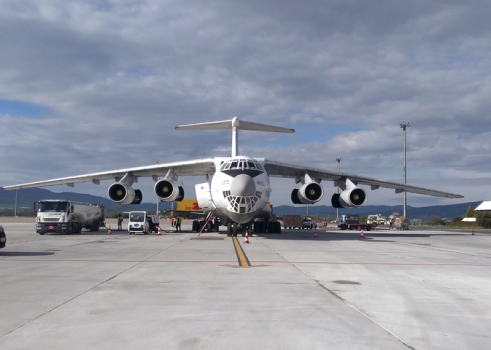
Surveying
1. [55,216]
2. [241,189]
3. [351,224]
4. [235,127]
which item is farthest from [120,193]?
[351,224]

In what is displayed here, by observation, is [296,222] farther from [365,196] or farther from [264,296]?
[264,296]

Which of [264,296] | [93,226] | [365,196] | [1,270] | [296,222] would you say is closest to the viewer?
[264,296]

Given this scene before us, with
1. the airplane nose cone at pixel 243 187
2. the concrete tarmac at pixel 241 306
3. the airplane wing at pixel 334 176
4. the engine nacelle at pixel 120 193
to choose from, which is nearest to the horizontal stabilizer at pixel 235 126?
the airplane wing at pixel 334 176

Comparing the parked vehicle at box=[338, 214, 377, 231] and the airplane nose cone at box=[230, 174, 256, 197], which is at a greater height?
the airplane nose cone at box=[230, 174, 256, 197]

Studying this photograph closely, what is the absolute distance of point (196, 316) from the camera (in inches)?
250

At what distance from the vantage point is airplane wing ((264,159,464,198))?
90.0 ft

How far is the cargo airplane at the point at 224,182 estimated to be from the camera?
23062 mm

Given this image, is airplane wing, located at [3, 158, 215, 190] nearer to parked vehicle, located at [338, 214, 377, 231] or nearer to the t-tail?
the t-tail

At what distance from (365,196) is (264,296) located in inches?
773

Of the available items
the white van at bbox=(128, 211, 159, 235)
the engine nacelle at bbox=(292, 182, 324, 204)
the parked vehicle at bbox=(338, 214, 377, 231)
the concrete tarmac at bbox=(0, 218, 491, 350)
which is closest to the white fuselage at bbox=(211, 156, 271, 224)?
the engine nacelle at bbox=(292, 182, 324, 204)

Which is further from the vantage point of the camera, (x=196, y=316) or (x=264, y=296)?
(x=264, y=296)

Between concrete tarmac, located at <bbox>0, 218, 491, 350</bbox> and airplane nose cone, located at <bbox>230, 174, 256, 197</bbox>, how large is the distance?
8.65 meters

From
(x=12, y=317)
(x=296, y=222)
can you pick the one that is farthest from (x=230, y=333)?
(x=296, y=222)

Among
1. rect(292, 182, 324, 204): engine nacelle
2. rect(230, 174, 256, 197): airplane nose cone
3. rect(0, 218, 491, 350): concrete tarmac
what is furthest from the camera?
rect(292, 182, 324, 204): engine nacelle
